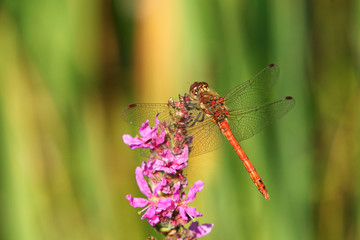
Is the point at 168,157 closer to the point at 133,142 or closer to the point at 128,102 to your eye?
the point at 133,142

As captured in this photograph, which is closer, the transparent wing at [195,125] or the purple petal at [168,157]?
the purple petal at [168,157]

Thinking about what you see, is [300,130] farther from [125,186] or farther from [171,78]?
[125,186]

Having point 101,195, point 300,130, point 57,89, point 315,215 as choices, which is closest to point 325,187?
point 315,215

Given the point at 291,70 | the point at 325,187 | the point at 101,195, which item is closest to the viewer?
the point at 291,70

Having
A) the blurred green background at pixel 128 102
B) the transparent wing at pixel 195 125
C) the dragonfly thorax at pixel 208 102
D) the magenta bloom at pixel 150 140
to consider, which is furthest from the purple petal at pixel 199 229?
the blurred green background at pixel 128 102

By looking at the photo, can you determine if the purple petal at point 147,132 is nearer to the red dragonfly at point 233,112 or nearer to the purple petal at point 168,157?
the purple petal at point 168,157

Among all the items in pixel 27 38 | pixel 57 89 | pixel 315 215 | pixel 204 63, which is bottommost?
pixel 315 215
